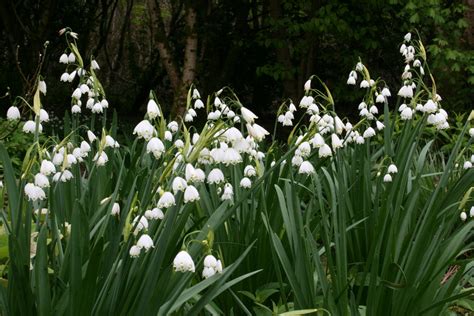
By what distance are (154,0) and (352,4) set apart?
2905mm

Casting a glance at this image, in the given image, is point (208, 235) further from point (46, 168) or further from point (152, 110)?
point (46, 168)

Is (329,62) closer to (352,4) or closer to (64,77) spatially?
(352,4)

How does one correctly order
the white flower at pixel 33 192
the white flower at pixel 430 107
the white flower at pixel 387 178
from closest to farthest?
1. the white flower at pixel 33 192
2. the white flower at pixel 430 107
3. the white flower at pixel 387 178

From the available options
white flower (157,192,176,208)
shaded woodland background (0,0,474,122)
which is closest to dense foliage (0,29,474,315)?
white flower (157,192,176,208)

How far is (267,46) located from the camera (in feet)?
30.2

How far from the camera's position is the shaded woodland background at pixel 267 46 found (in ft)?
28.2

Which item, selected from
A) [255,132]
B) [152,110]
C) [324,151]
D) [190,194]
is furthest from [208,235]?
[324,151]

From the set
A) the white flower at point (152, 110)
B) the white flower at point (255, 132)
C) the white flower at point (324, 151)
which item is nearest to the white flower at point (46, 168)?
the white flower at point (152, 110)

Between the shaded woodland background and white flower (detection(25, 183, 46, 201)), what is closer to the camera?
white flower (detection(25, 183, 46, 201))

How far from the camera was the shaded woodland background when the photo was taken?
8.59 m

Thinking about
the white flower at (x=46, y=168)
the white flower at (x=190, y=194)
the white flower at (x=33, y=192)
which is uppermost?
the white flower at (x=190, y=194)

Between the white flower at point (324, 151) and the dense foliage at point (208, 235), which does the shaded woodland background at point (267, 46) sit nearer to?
the dense foliage at point (208, 235)

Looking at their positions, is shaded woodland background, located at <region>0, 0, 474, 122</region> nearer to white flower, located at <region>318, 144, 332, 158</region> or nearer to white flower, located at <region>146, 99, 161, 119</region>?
white flower, located at <region>318, 144, 332, 158</region>

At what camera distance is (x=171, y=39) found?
12.3 metres
